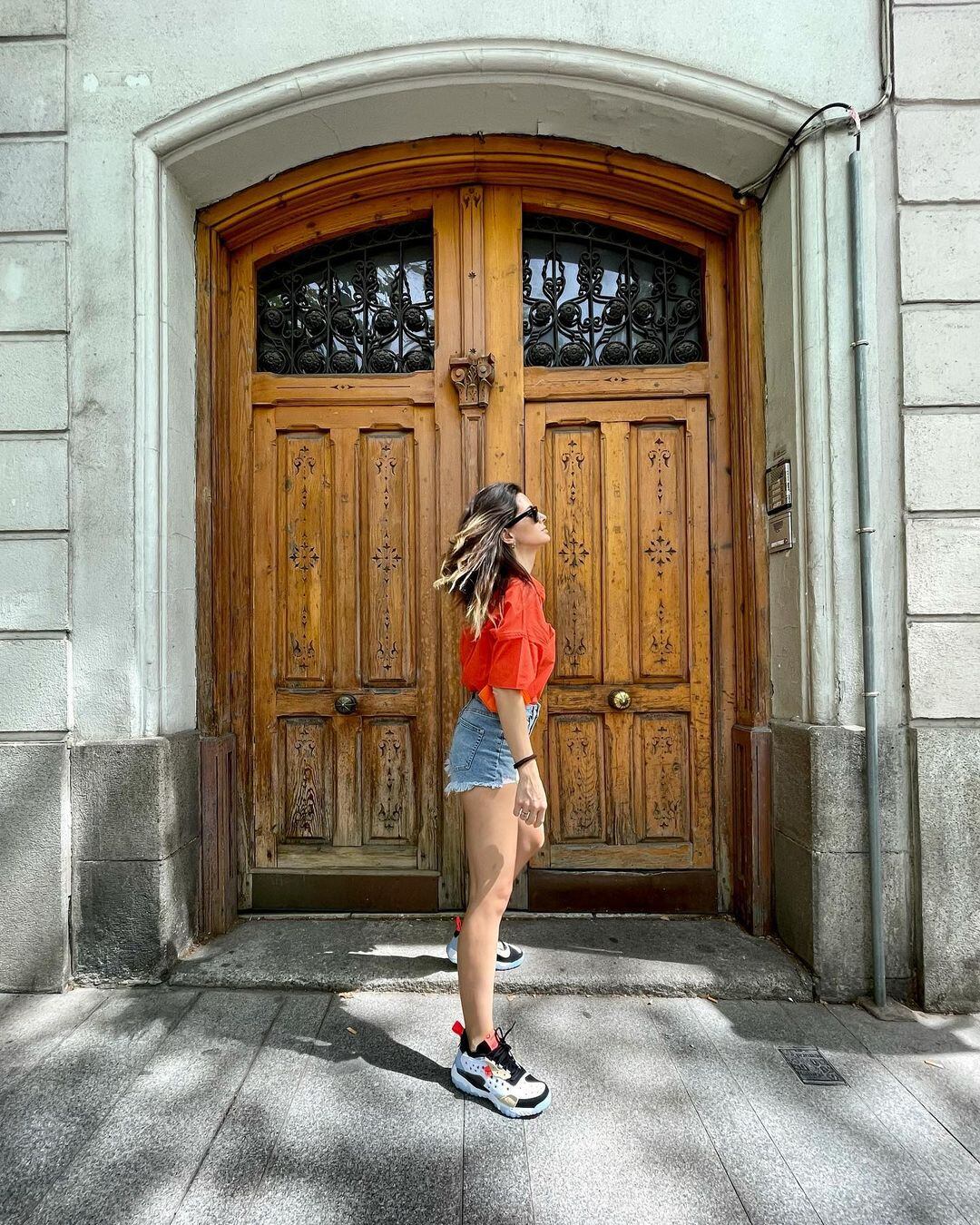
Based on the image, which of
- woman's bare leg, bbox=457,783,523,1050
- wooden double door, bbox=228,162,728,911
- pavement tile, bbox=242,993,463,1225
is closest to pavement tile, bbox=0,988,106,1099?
wooden double door, bbox=228,162,728,911

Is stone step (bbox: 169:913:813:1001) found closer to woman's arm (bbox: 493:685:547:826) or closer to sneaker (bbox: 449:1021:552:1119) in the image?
sneaker (bbox: 449:1021:552:1119)

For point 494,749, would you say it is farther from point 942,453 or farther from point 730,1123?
point 942,453

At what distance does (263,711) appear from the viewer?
395 centimetres

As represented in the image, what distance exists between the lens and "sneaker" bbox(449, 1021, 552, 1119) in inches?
92.3

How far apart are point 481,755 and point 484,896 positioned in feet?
1.57

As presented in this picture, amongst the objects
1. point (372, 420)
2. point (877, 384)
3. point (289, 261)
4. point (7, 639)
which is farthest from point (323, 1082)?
point (289, 261)

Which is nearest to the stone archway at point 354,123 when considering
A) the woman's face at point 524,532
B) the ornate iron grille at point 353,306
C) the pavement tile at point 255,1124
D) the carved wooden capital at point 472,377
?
the ornate iron grille at point 353,306

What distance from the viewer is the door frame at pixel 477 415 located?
3740 mm

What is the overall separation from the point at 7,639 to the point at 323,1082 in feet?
7.93

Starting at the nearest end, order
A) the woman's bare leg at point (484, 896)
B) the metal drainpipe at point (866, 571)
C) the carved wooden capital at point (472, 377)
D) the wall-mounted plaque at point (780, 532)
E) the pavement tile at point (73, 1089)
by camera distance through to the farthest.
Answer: the pavement tile at point (73, 1089) < the woman's bare leg at point (484, 896) < the metal drainpipe at point (866, 571) < the wall-mounted plaque at point (780, 532) < the carved wooden capital at point (472, 377)

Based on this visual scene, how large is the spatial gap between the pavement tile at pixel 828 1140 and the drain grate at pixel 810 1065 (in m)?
0.02

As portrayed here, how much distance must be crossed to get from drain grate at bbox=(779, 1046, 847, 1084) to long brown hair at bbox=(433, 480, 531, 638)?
1968 millimetres

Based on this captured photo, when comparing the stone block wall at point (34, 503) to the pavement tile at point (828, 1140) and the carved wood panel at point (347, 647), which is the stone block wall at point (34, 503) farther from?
the pavement tile at point (828, 1140)

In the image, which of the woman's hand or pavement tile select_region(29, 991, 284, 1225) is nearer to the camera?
pavement tile select_region(29, 991, 284, 1225)
